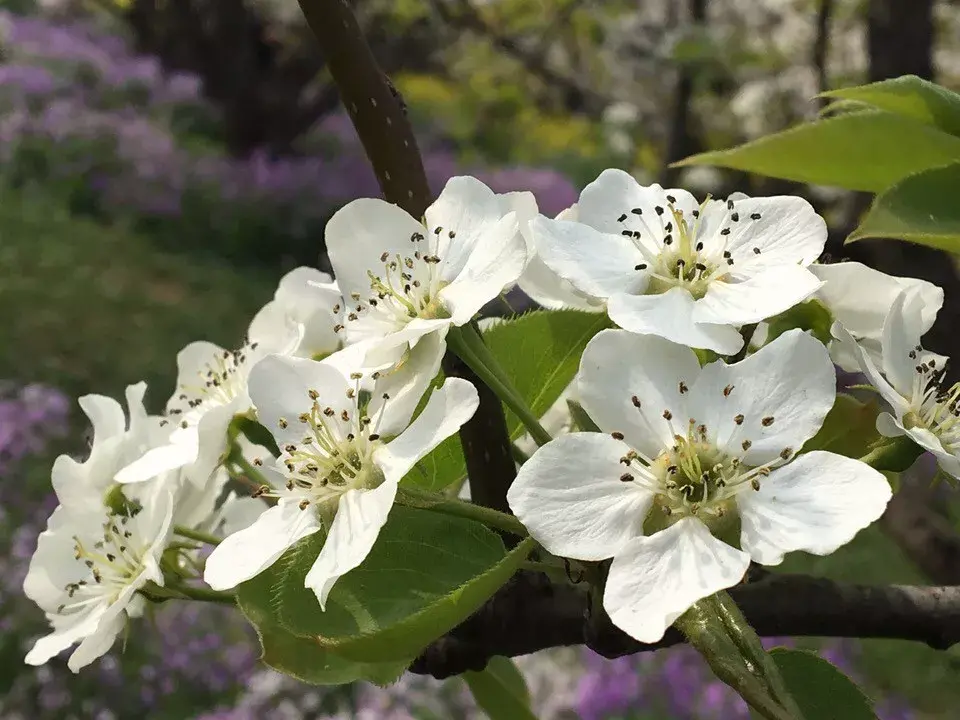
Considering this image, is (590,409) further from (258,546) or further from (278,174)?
(278,174)

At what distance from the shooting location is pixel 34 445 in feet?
5.87

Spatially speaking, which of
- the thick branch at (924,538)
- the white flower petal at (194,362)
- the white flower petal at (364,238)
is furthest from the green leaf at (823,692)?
the thick branch at (924,538)

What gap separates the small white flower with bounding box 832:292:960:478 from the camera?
1.03ft

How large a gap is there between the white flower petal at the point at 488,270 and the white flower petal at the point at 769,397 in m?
0.08

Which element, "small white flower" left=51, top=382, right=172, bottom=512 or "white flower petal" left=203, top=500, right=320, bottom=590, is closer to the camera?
"white flower petal" left=203, top=500, right=320, bottom=590

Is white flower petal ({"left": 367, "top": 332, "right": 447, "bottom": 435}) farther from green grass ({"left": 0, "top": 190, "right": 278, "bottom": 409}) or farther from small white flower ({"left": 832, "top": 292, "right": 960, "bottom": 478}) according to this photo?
green grass ({"left": 0, "top": 190, "right": 278, "bottom": 409})

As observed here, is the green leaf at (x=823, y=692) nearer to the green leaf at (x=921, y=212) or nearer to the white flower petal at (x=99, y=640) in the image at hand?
the green leaf at (x=921, y=212)

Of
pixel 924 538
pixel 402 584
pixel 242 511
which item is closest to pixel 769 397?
pixel 402 584

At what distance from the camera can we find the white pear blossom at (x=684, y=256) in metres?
0.30

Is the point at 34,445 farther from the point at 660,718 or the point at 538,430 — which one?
the point at 538,430

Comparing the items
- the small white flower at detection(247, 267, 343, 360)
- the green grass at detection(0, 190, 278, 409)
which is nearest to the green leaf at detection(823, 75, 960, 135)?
the small white flower at detection(247, 267, 343, 360)

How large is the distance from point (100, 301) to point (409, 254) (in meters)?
2.41

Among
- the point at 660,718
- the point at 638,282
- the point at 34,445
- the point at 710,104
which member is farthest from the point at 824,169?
the point at 710,104

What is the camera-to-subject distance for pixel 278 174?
3559mm
